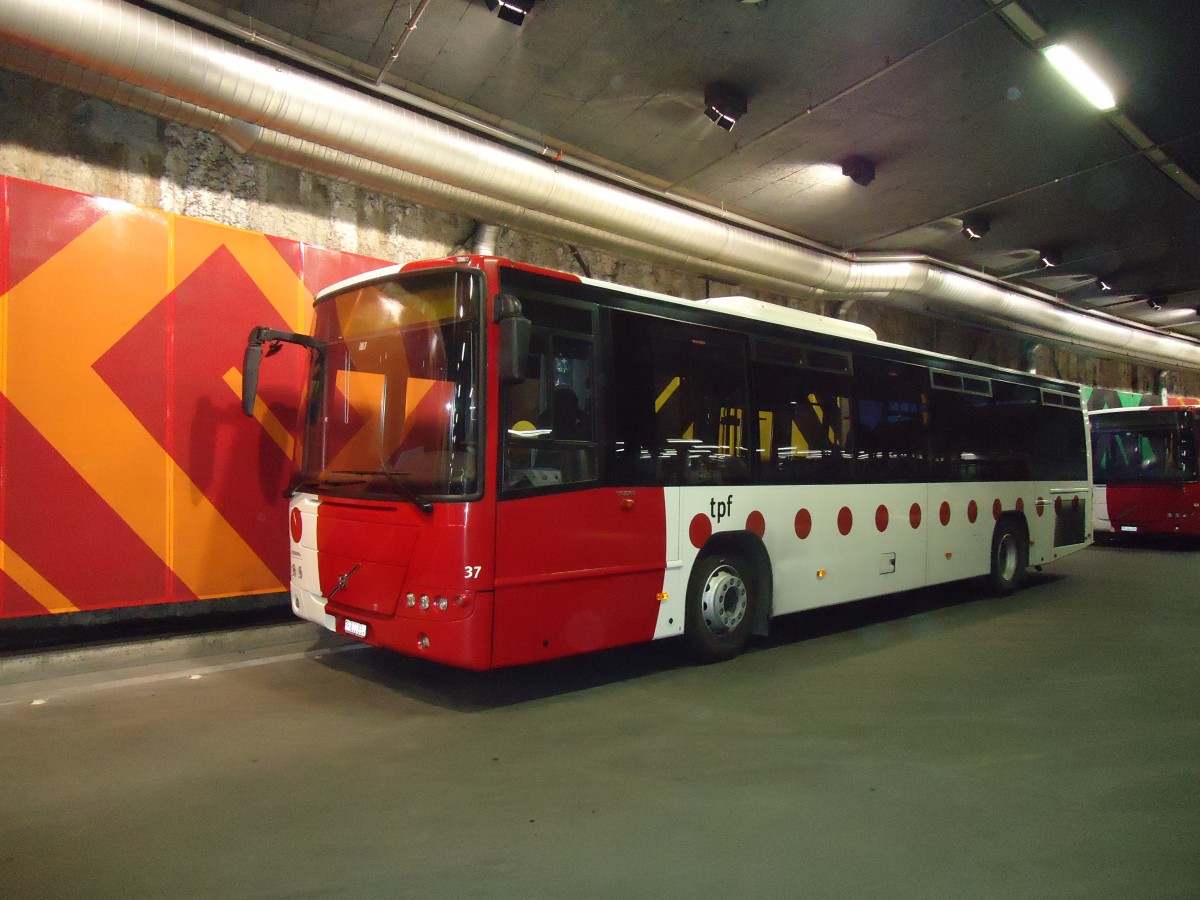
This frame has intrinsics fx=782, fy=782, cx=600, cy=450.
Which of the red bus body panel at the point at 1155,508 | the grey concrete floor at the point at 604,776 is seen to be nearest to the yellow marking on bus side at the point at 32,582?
the grey concrete floor at the point at 604,776

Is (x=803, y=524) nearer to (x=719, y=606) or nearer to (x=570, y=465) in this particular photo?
(x=719, y=606)

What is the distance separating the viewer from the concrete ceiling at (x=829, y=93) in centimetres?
724

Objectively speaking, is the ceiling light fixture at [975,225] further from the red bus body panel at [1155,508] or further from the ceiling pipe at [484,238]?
the ceiling pipe at [484,238]

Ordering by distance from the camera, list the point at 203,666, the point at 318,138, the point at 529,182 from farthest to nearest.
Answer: the point at 529,182 < the point at 318,138 < the point at 203,666

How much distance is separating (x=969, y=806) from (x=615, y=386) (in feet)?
11.0

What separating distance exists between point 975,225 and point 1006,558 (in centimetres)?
597

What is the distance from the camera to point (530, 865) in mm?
3197

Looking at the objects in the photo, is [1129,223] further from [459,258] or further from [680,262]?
[459,258]

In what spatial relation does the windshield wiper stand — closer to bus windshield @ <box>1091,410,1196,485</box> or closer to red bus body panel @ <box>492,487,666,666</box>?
red bus body panel @ <box>492,487,666,666</box>

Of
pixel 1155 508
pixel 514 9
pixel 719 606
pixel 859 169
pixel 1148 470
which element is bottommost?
pixel 719 606

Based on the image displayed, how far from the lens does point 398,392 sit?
17.3 ft

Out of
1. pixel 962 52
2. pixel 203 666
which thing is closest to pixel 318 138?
pixel 203 666

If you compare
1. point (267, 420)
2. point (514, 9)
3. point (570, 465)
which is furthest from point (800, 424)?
point (267, 420)

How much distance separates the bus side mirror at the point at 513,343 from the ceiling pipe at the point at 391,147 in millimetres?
3714
